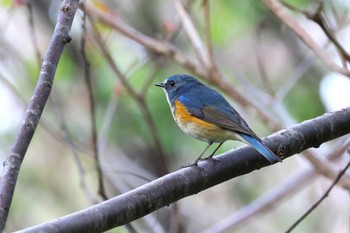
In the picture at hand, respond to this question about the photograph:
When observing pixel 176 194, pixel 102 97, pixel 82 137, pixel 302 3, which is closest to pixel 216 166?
pixel 176 194

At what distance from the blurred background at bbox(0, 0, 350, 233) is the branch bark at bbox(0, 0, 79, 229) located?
2.48m

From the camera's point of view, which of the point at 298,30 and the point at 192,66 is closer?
A: the point at 298,30

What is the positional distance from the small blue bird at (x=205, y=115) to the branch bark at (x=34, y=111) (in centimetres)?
128

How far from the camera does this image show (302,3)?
509cm

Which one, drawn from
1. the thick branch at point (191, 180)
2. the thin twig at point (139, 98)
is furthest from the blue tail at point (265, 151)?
the thin twig at point (139, 98)

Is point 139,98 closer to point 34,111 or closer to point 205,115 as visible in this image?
point 205,115

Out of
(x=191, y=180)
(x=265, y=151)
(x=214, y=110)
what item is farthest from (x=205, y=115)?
(x=191, y=180)

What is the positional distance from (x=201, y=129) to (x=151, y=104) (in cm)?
225

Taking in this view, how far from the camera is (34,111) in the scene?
199 centimetres

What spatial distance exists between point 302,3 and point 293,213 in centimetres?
310

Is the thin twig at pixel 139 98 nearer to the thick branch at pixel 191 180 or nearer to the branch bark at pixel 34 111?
the thick branch at pixel 191 180

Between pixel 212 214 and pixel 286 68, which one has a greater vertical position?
pixel 286 68

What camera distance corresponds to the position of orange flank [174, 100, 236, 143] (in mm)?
3564

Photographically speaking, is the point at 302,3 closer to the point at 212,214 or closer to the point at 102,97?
the point at 102,97
